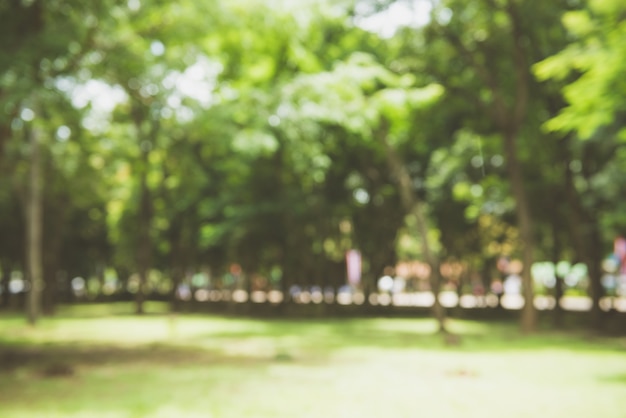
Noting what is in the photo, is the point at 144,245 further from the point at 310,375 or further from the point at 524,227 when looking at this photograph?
the point at 310,375

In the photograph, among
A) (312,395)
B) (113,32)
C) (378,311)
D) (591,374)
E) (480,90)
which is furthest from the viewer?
(378,311)

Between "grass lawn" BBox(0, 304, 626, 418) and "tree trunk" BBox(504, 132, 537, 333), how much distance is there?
0.70 meters

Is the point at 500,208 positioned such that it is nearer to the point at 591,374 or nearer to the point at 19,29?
the point at 591,374

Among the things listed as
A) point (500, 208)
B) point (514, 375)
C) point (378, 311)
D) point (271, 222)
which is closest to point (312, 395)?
point (514, 375)

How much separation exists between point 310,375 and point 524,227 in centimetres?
1201

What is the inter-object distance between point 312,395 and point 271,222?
72.2 feet

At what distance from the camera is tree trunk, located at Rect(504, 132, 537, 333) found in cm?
2200

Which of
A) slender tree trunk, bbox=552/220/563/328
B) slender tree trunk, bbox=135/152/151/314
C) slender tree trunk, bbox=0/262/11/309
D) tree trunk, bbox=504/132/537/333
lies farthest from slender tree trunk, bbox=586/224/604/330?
slender tree trunk, bbox=0/262/11/309

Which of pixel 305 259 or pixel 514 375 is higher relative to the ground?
pixel 305 259

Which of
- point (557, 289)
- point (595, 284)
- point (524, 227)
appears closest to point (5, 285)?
point (557, 289)

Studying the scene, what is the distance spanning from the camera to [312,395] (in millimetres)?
10266

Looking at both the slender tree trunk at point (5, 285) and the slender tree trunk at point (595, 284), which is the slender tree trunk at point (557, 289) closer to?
the slender tree trunk at point (595, 284)

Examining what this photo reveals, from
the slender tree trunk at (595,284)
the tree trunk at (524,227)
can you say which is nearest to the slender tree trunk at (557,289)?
the slender tree trunk at (595,284)

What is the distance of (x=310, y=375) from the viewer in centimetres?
1255
